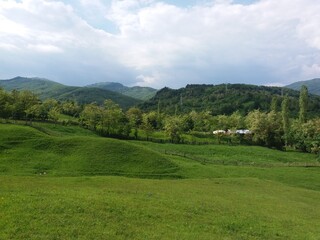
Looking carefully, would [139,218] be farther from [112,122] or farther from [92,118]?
[92,118]

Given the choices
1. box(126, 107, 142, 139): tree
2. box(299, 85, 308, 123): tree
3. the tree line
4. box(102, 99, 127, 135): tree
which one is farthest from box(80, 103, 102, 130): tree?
box(299, 85, 308, 123): tree

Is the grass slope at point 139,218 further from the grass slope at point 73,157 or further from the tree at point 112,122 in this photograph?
the tree at point 112,122

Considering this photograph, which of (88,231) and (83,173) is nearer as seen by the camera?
(88,231)

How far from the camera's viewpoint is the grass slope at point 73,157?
171 ft

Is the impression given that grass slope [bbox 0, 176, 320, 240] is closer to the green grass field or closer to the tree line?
the green grass field

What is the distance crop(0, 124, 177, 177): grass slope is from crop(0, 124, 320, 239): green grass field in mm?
160

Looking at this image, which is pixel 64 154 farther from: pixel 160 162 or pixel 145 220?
pixel 145 220

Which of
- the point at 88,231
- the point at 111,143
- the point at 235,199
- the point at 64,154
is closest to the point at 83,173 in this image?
the point at 64,154

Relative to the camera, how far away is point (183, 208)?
84.2 ft

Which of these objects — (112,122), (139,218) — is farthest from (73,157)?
(112,122)

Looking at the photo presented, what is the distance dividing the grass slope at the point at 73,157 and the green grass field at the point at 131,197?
0.52 feet

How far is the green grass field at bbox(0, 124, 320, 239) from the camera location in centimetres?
1939

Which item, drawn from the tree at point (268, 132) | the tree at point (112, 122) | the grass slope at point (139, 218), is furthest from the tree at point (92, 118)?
the grass slope at point (139, 218)

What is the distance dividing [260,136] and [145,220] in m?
111
